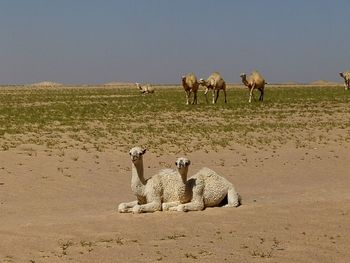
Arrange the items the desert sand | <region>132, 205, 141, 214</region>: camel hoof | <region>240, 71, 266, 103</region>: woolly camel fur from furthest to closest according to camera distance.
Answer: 1. <region>240, 71, 266, 103</region>: woolly camel fur
2. <region>132, 205, 141, 214</region>: camel hoof
3. the desert sand

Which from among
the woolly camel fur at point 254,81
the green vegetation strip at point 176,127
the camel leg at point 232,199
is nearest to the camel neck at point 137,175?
the camel leg at point 232,199

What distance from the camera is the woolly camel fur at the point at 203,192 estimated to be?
10.9 meters

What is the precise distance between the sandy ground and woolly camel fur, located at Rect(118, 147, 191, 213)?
0.94 ft

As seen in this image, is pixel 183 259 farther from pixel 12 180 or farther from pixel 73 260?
pixel 12 180

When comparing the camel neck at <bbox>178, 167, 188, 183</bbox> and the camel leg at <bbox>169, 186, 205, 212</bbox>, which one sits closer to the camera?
the camel leg at <bbox>169, 186, 205, 212</bbox>

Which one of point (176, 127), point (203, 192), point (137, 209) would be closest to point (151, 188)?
point (137, 209)

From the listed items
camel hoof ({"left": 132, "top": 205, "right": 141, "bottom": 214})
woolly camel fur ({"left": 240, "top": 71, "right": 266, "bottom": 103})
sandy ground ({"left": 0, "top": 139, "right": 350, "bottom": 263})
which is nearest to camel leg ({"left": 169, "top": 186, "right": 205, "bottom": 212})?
sandy ground ({"left": 0, "top": 139, "right": 350, "bottom": 263})

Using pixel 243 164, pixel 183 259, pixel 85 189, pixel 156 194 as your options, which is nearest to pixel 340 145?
pixel 243 164

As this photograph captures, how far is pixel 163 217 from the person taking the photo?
1047 cm

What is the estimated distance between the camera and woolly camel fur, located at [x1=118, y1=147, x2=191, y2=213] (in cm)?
1091

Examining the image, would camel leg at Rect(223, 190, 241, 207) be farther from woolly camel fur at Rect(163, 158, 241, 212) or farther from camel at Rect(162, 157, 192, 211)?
camel at Rect(162, 157, 192, 211)

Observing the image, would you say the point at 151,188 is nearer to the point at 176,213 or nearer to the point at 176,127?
the point at 176,213

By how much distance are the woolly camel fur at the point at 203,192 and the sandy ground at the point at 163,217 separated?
193 millimetres

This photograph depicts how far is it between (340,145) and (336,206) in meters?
10.3
